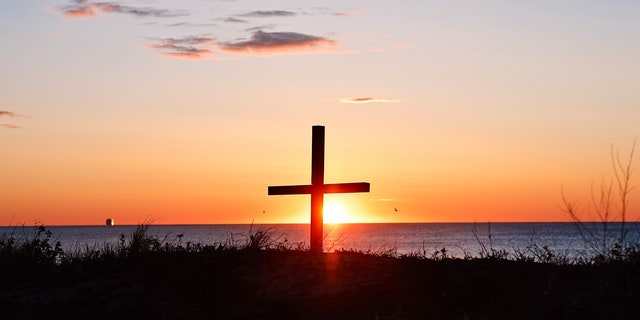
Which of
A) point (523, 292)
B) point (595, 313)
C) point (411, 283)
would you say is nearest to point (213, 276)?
point (411, 283)

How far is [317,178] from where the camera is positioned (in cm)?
1725

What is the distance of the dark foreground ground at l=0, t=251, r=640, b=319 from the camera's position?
12031 mm

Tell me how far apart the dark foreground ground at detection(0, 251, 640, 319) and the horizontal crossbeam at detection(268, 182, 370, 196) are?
175 cm

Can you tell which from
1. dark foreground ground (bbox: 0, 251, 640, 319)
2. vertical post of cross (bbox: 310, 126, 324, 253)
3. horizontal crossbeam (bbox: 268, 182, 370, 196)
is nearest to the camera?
dark foreground ground (bbox: 0, 251, 640, 319)

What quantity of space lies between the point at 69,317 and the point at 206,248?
153 inches

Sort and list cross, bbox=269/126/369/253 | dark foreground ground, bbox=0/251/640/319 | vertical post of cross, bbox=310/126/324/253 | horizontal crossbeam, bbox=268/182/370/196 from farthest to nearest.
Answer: vertical post of cross, bbox=310/126/324/253
cross, bbox=269/126/369/253
horizontal crossbeam, bbox=268/182/370/196
dark foreground ground, bbox=0/251/640/319

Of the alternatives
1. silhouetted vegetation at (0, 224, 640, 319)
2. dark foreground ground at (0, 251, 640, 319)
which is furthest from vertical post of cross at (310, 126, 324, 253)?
dark foreground ground at (0, 251, 640, 319)

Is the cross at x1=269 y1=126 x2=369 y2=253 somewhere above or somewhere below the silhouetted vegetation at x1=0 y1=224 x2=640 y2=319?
above

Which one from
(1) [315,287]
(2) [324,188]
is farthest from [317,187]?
(1) [315,287]

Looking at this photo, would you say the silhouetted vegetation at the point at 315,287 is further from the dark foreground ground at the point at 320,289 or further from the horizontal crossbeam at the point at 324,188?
the horizontal crossbeam at the point at 324,188

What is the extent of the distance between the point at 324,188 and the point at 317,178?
0.24 meters

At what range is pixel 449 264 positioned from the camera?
46.8 ft

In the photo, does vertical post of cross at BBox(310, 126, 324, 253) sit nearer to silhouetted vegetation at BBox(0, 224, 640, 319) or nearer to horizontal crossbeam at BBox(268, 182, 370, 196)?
horizontal crossbeam at BBox(268, 182, 370, 196)

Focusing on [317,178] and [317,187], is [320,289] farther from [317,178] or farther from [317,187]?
[317,178]
